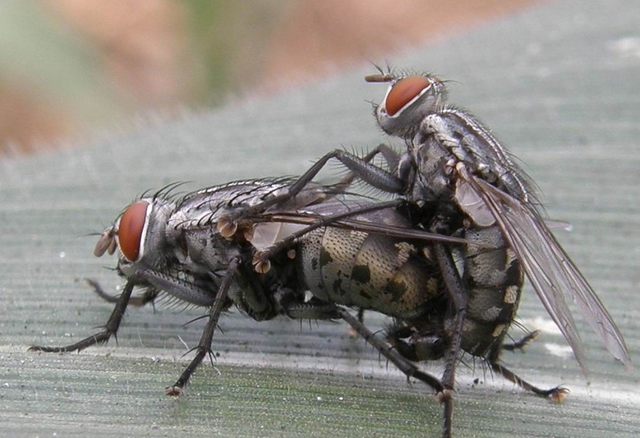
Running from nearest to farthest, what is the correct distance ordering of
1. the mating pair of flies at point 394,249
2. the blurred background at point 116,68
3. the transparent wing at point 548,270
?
the transparent wing at point 548,270
the mating pair of flies at point 394,249
the blurred background at point 116,68

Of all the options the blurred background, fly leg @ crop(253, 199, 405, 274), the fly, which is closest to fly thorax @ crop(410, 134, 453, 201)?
the fly

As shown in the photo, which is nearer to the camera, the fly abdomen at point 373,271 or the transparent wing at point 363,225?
the transparent wing at point 363,225

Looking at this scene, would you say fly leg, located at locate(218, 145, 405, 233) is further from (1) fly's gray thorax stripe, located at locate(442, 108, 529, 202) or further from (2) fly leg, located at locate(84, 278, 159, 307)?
(2) fly leg, located at locate(84, 278, 159, 307)

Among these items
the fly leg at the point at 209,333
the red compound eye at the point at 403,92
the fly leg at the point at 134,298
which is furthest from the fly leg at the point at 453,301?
the fly leg at the point at 134,298

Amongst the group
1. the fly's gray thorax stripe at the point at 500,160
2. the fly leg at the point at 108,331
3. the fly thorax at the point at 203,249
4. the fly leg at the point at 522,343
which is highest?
the fly's gray thorax stripe at the point at 500,160

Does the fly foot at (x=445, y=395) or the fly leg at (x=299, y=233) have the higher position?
the fly leg at (x=299, y=233)

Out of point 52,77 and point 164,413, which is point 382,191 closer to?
point 164,413

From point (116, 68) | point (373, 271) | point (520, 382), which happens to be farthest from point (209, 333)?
point (116, 68)

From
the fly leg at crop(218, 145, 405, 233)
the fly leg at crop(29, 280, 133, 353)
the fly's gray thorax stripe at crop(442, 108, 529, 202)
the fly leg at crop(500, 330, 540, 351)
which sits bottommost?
the fly leg at crop(29, 280, 133, 353)

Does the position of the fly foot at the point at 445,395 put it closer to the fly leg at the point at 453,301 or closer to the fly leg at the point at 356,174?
the fly leg at the point at 453,301
